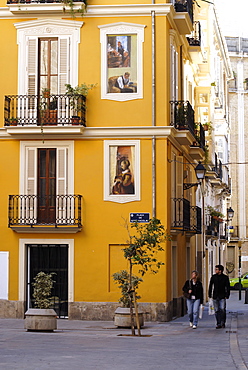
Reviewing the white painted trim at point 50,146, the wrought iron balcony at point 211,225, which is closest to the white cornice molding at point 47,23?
the white painted trim at point 50,146

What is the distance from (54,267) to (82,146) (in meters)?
3.97

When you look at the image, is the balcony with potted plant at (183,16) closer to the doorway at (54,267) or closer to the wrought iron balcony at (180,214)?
the wrought iron balcony at (180,214)

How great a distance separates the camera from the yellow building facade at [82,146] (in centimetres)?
2633

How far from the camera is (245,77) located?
238ft

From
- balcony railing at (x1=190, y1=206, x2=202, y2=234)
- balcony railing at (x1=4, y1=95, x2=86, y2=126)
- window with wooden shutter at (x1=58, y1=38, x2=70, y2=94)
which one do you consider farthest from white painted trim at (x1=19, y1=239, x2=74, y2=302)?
balcony railing at (x1=190, y1=206, x2=202, y2=234)

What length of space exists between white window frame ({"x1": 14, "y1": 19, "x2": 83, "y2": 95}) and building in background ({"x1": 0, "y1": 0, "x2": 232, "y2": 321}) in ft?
0.11

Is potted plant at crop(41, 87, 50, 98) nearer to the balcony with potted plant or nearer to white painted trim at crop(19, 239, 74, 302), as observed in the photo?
white painted trim at crop(19, 239, 74, 302)

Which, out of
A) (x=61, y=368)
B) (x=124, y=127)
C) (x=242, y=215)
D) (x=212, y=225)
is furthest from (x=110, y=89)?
(x=242, y=215)

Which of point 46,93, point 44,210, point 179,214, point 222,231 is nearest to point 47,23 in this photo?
point 46,93

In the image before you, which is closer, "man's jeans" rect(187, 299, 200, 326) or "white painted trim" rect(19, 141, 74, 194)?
"man's jeans" rect(187, 299, 200, 326)

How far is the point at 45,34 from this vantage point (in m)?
27.0

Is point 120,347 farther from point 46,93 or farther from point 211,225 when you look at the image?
point 211,225

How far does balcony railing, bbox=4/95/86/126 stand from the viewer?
26297 millimetres

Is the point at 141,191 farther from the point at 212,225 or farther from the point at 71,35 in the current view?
the point at 212,225
